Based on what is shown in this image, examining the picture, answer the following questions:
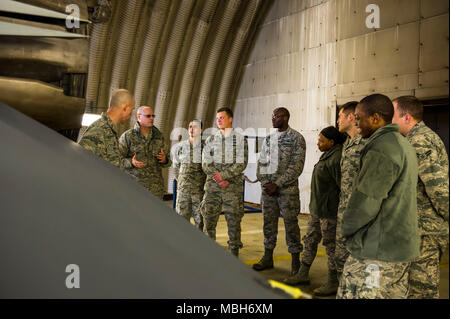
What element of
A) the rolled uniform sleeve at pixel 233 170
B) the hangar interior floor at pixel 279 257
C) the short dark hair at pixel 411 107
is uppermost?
the short dark hair at pixel 411 107

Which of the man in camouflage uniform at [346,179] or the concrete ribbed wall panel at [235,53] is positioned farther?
the concrete ribbed wall panel at [235,53]

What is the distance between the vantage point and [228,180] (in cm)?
383

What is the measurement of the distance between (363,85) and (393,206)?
17.2 ft

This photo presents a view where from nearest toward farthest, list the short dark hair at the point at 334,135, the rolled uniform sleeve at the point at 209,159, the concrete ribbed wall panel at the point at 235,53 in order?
the short dark hair at the point at 334,135, the rolled uniform sleeve at the point at 209,159, the concrete ribbed wall panel at the point at 235,53

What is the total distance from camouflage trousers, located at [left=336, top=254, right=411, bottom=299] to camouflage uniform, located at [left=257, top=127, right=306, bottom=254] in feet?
6.17

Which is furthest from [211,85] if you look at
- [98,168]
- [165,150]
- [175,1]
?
[98,168]

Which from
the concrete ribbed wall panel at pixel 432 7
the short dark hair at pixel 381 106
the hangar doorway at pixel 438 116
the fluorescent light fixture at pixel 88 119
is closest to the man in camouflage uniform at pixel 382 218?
the short dark hair at pixel 381 106

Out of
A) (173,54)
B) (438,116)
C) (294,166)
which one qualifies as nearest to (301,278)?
(294,166)

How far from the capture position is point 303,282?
3.40m

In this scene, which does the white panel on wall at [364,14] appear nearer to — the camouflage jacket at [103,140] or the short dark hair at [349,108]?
the short dark hair at [349,108]

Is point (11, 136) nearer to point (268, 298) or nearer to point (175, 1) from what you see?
point (268, 298)

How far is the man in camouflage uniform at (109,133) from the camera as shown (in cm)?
230

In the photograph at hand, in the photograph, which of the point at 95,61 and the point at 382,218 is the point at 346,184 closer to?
the point at 382,218

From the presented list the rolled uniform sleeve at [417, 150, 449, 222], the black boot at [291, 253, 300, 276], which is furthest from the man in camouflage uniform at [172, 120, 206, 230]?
the rolled uniform sleeve at [417, 150, 449, 222]
